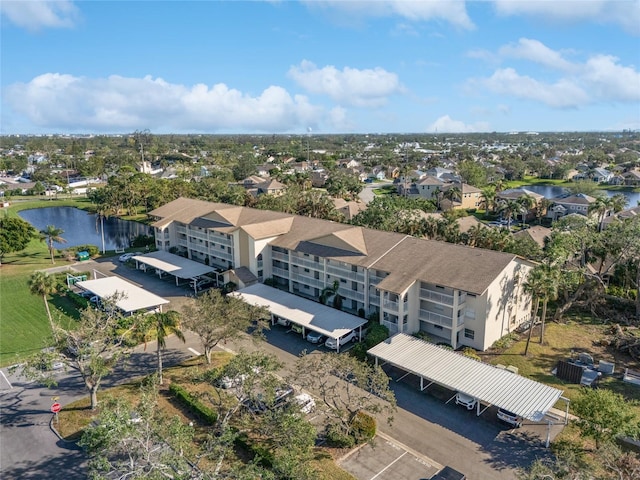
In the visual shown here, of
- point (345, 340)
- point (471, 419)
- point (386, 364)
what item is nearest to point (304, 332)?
point (345, 340)

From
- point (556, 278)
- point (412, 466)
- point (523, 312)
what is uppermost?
point (556, 278)

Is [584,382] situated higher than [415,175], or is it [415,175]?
[415,175]

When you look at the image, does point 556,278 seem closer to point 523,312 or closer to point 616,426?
point 523,312

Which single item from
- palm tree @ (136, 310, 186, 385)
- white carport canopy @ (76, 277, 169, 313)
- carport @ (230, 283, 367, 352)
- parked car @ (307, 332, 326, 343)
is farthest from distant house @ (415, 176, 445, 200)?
palm tree @ (136, 310, 186, 385)

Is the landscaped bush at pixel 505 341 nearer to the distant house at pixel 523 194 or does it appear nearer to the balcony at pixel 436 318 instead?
the balcony at pixel 436 318

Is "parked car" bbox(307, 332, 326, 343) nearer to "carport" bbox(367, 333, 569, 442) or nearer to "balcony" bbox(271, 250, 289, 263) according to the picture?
"carport" bbox(367, 333, 569, 442)

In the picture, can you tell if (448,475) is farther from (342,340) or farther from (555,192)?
(555,192)
